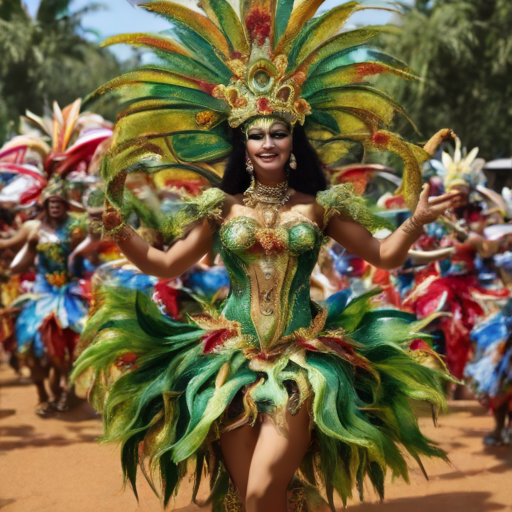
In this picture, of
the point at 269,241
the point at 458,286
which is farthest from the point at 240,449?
the point at 458,286

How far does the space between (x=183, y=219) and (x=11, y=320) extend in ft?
16.9

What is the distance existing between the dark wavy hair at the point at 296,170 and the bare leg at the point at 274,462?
1265 millimetres

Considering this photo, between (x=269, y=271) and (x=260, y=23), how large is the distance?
1339 mm

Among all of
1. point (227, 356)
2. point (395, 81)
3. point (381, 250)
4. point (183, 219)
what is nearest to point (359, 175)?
point (381, 250)

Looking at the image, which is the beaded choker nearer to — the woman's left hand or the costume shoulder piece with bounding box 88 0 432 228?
the costume shoulder piece with bounding box 88 0 432 228

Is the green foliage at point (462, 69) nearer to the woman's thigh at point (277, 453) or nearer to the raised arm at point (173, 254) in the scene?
the raised arm at point (173, 254)

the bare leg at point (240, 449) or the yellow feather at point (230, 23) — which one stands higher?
the yellow feather at point (230, 23)

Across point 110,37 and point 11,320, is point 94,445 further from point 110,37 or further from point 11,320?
point 110,37

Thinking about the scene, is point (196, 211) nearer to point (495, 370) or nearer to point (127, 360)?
point (127, 360)

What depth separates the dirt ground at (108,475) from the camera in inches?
209

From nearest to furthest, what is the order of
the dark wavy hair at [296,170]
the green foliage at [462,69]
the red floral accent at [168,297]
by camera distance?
the dark wavy hair at [296,170]
the red floral accent at [168,297]
the green foliage at [462,69]

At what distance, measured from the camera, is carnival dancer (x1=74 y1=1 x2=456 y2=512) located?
3906 mm

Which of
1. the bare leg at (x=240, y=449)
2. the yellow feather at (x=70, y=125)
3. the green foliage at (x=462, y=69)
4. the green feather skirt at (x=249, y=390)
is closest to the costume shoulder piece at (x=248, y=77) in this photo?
the green feather skirt at (x=249, y=390)

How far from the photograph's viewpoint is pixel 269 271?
4.08m
